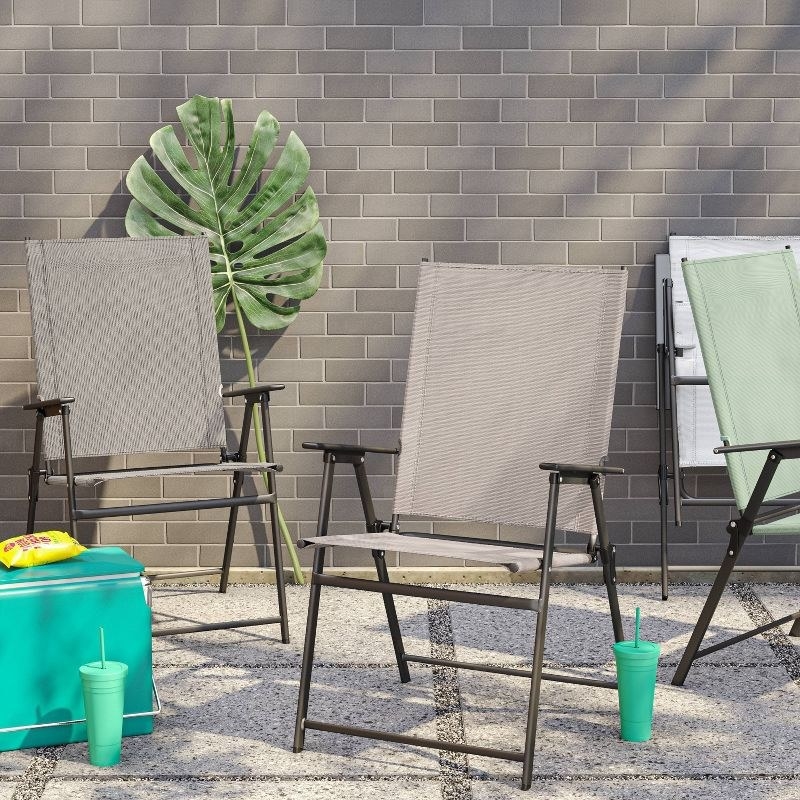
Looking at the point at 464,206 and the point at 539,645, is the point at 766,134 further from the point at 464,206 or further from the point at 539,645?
the point at 539,645

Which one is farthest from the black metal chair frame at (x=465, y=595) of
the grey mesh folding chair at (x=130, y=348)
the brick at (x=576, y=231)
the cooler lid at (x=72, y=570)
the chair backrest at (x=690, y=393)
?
the brick at (x=576, y=231)

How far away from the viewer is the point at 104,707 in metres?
2.26

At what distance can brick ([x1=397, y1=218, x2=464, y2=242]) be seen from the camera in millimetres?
4062

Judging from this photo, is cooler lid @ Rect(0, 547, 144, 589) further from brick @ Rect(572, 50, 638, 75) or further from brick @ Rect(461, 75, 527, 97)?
brick @ Rect(572, 50, 638, 75)

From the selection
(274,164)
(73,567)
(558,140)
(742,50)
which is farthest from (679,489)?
(73,567)

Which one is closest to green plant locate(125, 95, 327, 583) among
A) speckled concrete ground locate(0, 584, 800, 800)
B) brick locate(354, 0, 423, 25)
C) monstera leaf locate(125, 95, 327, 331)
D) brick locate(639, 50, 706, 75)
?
monstera leaf locate(125, 95, 327, 331)

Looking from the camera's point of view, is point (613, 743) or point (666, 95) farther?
point (666, 95)

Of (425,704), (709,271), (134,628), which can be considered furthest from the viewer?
(709,271)

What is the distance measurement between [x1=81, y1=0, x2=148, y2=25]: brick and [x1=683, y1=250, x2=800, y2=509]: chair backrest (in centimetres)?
229

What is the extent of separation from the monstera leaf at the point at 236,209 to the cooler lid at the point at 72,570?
1509 mm

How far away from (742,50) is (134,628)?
303 cm

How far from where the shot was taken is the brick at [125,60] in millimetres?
3996

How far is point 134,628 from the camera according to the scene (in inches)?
96.9

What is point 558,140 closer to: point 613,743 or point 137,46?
point 137,46
